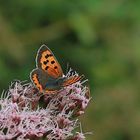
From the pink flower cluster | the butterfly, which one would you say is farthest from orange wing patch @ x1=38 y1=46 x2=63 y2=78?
the pink flower cluster

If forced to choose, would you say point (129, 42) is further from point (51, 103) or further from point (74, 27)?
point (51, 103)

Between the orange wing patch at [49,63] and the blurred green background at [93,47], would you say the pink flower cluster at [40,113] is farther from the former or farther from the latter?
Answer: the blurred green background at [93,47]

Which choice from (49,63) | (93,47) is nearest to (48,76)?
(49,63)

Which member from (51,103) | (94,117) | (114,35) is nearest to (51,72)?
(51,103)

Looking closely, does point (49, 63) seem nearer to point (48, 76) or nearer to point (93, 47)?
point (48, 76)

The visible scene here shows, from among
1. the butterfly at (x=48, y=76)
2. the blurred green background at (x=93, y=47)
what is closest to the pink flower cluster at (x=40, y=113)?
the butterfly at (x=48, y=76)

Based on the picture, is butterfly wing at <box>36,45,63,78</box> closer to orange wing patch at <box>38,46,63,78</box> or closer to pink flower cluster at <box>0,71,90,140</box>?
orange wing patch at <box>38,46,63,78</box>
